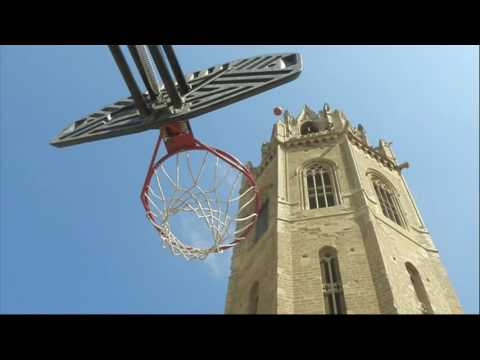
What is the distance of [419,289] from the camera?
15.7 m

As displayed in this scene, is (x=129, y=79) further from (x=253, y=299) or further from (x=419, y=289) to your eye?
(x=419, y=289)

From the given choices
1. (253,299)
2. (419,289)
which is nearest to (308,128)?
(419,289)

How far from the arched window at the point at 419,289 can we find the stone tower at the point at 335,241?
0.04m

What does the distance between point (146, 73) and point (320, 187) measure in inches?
562

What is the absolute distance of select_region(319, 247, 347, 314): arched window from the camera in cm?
1403

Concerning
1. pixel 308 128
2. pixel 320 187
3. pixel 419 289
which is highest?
pixel 308 128

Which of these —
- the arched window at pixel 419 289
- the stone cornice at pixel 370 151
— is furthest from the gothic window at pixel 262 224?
the stone cornice at pixel 370 151

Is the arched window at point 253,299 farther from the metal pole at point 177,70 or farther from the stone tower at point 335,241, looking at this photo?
the metal pole at point 177,70

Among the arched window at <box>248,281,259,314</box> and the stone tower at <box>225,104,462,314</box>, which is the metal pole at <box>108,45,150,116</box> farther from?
the arched window at <box>248,281,259,314</box>

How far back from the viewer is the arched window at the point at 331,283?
1403 centimetres
